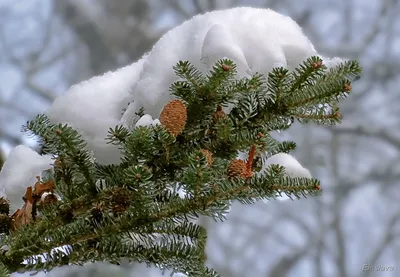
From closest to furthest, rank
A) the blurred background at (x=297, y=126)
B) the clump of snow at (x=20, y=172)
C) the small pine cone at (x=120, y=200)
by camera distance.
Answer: the small pine cone at (x=120, y=200) → the clump of snow at (x=20, y=172) → the blurred background at (x=297, y=126)

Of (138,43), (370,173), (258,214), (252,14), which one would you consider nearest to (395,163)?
(370,173)

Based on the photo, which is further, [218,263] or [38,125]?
[218,263]

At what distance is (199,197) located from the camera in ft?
1.29

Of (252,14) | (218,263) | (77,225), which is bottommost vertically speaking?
(77,225)

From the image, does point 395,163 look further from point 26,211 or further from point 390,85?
point 26,211

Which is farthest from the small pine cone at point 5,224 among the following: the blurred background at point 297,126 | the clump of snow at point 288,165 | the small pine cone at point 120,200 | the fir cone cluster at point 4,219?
the blurred background at point 297,126

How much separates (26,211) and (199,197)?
16 centimetres

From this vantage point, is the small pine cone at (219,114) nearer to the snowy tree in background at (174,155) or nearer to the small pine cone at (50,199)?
the snowy tree in background at (174,155)

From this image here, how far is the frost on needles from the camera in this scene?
0.40 metres

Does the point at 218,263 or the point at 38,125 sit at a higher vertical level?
the point at 218,263

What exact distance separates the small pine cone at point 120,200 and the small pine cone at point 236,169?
3.4 inches

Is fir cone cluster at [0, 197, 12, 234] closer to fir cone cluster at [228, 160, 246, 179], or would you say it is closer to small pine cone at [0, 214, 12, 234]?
small pine cone at [0, 214, 12, 234]

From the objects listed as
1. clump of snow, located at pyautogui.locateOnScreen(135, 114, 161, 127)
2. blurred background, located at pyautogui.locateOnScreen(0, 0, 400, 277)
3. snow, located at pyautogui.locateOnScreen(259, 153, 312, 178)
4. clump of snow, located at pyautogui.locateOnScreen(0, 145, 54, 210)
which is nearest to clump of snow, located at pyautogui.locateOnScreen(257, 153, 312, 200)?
snow, located at pyautogui.locateOnScreen(259, 153, 312, 178)

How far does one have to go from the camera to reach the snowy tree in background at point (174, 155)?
0.40 m
